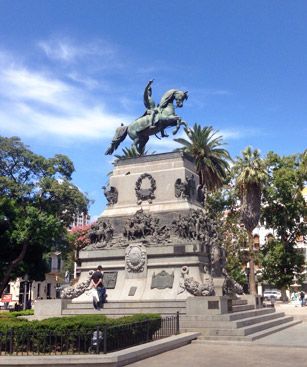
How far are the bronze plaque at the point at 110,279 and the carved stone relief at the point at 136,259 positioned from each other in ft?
2.57

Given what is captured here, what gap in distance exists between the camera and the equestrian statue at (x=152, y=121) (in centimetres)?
2567

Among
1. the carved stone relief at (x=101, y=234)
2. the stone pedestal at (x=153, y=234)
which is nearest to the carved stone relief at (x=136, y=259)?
the stone pedestal at (x=153, y=234)

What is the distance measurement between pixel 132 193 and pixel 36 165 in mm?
18835

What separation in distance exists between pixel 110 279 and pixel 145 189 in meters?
5.11

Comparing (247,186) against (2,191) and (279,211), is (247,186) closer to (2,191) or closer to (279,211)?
(279,211)

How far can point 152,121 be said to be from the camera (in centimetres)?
2588

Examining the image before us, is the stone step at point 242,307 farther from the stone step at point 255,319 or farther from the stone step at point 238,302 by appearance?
the stone step at point 255,319

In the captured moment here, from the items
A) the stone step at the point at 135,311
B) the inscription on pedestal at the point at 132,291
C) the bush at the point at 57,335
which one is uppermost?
the inscription on pedestal at the point at 132,291

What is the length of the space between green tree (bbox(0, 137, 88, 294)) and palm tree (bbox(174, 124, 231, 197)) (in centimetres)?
1116

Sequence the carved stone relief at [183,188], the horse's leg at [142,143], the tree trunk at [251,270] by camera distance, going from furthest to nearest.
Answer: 1. the tree trunk at [251,270]
2. the horse's leg at [142,143]
3. the carved stone relief at [183,188]

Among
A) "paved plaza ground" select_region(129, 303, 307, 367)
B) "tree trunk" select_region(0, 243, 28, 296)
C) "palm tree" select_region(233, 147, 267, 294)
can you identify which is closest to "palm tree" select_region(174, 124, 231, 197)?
"palm tree" select_region(233, 147, 267, 294)

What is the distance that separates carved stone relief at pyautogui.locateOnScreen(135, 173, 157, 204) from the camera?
24141 millimetres

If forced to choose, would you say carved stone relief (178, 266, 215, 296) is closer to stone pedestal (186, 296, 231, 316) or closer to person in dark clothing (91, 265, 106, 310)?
stone pedestal (186, 296, 231, 316)

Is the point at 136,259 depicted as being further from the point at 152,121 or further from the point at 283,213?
the point at 283,213
